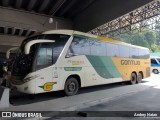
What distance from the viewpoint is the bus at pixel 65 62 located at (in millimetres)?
7595

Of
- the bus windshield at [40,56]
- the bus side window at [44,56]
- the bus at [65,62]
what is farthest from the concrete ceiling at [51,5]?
the bus side window at [44,56]

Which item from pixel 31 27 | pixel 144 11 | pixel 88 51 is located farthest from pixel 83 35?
pixel 144 11

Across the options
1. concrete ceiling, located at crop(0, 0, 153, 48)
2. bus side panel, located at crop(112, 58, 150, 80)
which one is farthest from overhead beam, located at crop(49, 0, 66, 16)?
bus side panel, located at crop(112, 58, 150, 80)

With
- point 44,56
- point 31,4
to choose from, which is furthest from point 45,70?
point 31,4

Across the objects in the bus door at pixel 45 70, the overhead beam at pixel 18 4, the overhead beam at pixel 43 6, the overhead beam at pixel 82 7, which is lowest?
the bus door at pixel 45 70

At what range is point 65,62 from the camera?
8.65m

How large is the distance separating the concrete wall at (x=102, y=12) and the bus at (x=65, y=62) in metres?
1.95

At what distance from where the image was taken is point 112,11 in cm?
1234

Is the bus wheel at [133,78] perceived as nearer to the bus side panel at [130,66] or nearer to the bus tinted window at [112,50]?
the bus side panel at [130,66]

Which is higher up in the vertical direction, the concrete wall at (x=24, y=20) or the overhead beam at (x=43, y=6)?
the overhead beam at (x=43, y=6)

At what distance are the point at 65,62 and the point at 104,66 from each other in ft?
9.85

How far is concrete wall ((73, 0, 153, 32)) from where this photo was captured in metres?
11.0

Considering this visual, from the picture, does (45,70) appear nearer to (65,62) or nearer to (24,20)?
(65,62)

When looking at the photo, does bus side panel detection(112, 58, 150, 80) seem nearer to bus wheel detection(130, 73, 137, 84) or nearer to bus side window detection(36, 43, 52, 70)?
bus wheel detection(130, 73, 137, 84)
